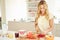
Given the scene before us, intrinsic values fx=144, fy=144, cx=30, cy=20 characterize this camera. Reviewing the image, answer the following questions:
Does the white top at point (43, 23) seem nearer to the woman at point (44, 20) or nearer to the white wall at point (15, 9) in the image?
the woman at point (44, 20)

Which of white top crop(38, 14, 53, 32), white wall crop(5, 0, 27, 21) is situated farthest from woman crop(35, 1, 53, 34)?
white wall crop(5, 0, 27, 21)

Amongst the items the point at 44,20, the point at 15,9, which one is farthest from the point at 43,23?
A: the point at 15,9

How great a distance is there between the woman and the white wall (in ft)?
1.34

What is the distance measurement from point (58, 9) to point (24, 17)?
680mm

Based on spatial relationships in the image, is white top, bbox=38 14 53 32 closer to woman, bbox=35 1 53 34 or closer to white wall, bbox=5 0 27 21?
woman, bbox=35 1 53 34

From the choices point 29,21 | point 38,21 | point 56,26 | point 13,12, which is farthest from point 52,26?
point 13,12

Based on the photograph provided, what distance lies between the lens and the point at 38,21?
8.27 feet

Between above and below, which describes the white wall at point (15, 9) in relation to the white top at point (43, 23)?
above

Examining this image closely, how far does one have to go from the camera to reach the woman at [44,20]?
2.44 meters

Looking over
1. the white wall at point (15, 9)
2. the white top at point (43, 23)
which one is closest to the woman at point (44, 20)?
the white top at point (43, 23)

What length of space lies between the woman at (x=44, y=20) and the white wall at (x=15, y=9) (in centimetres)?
41

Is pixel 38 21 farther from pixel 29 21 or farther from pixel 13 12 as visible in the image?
pixel 13 12

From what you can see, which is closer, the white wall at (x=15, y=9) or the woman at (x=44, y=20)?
the woman at (x=44, y=20)

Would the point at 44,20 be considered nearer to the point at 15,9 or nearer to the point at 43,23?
the point at 43,23
